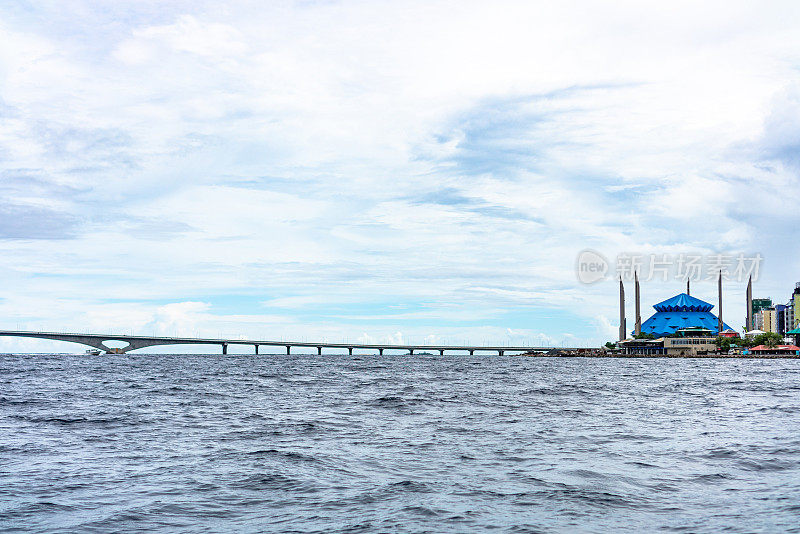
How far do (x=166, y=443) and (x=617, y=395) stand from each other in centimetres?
3823

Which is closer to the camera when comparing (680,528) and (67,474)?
(680,528)

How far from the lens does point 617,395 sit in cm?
5534

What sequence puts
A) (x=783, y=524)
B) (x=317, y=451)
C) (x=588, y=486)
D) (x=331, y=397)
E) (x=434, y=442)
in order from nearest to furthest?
(x=783, y=524), (x=588, y=486), (x=317, y=451), (x=434, y=442), (x=331, y=397)

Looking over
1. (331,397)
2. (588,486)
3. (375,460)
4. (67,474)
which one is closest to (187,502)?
(67,474)

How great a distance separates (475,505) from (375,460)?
7.03 metres

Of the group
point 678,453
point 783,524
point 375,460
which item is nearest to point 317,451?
point 375,460

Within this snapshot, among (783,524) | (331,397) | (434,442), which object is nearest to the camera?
(783,524)

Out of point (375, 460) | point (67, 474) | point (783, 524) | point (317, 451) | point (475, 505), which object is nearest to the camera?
point (783, 524)

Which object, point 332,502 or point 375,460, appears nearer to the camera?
point 332,502

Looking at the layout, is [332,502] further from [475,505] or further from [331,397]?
[331,397]

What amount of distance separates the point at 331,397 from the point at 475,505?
120 ft

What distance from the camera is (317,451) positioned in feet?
83.3

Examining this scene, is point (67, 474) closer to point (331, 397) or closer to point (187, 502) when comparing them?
point (187, 502)

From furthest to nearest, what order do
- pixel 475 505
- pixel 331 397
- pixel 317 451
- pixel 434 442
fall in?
pixel 331 397
pixel 434 442
pixel 317 451
pixel 475 505
